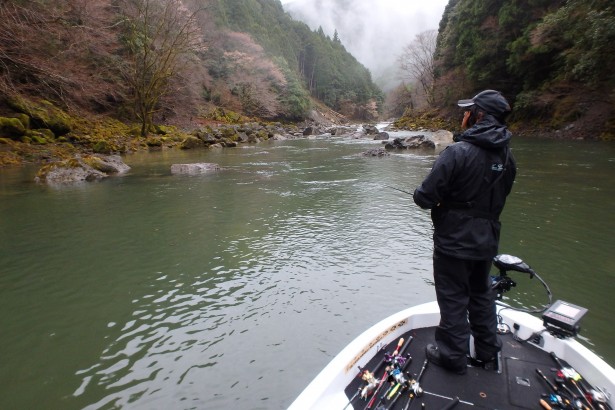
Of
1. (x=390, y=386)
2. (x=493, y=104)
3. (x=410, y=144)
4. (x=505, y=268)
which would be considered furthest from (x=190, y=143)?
(x=390, y=386)

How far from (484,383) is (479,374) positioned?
0.30ft

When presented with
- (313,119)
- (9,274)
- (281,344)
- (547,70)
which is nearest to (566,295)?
(281,344)

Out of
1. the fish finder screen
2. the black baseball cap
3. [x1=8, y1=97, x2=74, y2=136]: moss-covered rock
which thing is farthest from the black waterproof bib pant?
[x1=8, y1=97, x2=74, y2=136]: moss-covered rock

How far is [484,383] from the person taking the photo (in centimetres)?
252

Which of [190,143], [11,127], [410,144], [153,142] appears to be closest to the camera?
[11,127]

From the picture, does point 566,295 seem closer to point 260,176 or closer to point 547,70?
point 260,176

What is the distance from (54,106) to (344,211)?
58.6ft

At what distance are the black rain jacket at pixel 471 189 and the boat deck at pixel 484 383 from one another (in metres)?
0.80

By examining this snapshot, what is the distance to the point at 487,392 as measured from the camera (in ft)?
7.98

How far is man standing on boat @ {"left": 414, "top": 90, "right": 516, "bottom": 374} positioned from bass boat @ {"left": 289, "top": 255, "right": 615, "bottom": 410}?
0.55 ft

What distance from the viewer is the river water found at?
3.12 meters

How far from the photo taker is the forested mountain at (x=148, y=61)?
13.4 metres

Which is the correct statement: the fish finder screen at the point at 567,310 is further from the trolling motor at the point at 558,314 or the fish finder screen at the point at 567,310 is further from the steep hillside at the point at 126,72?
the steep hillside at the point at 126,72

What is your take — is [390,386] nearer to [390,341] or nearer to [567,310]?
[390,341]
